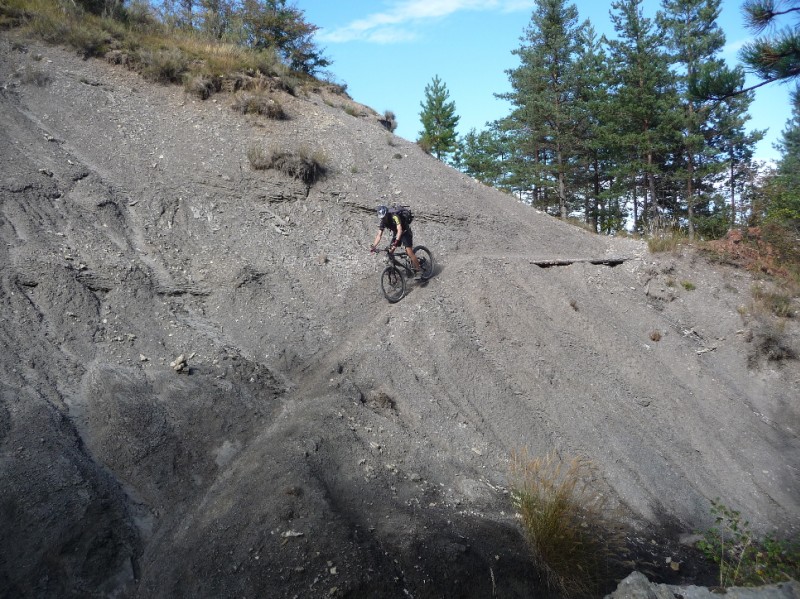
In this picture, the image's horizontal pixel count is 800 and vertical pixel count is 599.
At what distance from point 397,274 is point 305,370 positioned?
3.20 m

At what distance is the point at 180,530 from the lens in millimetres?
6734

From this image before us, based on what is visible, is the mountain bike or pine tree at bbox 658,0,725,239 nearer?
the mountain bike

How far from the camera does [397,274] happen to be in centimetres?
1234

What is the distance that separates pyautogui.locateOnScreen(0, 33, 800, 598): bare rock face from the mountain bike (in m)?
0.41

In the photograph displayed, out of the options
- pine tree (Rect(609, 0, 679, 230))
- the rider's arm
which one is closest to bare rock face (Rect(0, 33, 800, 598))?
the rider's arm

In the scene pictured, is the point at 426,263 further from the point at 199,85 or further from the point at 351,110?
the point at 351,110

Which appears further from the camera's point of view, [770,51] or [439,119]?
[439,119]

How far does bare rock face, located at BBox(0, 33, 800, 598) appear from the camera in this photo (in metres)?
6.54

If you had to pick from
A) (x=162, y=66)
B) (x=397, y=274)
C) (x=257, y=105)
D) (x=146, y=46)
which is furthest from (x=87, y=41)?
(x=397, y=274)

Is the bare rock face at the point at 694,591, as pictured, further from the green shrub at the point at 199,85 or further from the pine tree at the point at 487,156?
the pine tree at the point at 487,156

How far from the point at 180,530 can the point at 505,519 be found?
4.16m

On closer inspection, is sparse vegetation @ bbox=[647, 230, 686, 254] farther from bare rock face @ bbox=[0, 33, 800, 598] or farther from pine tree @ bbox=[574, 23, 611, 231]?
pine tree @ bbox=[574, 23, 611, 231]

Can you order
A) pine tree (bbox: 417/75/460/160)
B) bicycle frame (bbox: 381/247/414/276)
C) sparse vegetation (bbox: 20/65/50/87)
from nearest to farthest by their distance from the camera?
1. bicycle frame (bbox: 381/247/414/276)
2. sparse vegetation (bbox: 20/65/50/87)
3. pine tree (bbox: 417/75/460/160)

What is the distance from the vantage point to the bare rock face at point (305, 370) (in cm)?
654
